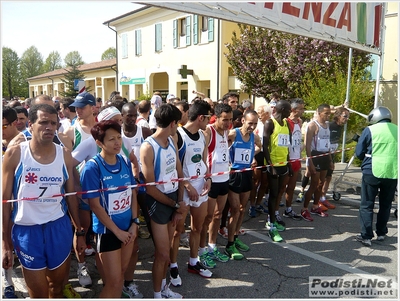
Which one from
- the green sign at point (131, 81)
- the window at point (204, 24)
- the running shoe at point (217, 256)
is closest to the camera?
the running shoe at point (217, 256)

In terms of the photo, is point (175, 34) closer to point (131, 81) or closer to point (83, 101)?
point (131, 81)

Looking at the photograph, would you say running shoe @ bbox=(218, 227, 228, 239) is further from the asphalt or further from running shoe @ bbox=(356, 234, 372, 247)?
running shoe @ bbox=(356, 234, 372, 247)

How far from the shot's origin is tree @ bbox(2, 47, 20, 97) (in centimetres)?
6384

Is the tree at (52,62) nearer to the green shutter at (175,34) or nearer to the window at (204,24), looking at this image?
the green shutter at (175,34)

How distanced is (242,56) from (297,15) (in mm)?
8813

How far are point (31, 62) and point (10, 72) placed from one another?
42.5 feet

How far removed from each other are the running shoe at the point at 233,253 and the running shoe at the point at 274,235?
766mm

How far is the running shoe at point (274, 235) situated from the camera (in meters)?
5.05

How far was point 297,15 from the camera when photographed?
19.1ft

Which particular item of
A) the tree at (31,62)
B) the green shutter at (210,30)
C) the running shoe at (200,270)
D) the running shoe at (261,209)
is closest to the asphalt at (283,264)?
the running shoe at (200,270)

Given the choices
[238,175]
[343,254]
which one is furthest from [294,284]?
[238,175]

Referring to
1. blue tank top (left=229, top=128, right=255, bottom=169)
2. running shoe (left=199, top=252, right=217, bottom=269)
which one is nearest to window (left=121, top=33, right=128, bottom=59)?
blue tank top (left=229, top=128, right=255, bottom=169)

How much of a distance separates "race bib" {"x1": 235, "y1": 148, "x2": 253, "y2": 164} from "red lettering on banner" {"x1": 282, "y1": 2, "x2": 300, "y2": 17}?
99.2 inches

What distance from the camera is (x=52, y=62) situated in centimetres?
8550
